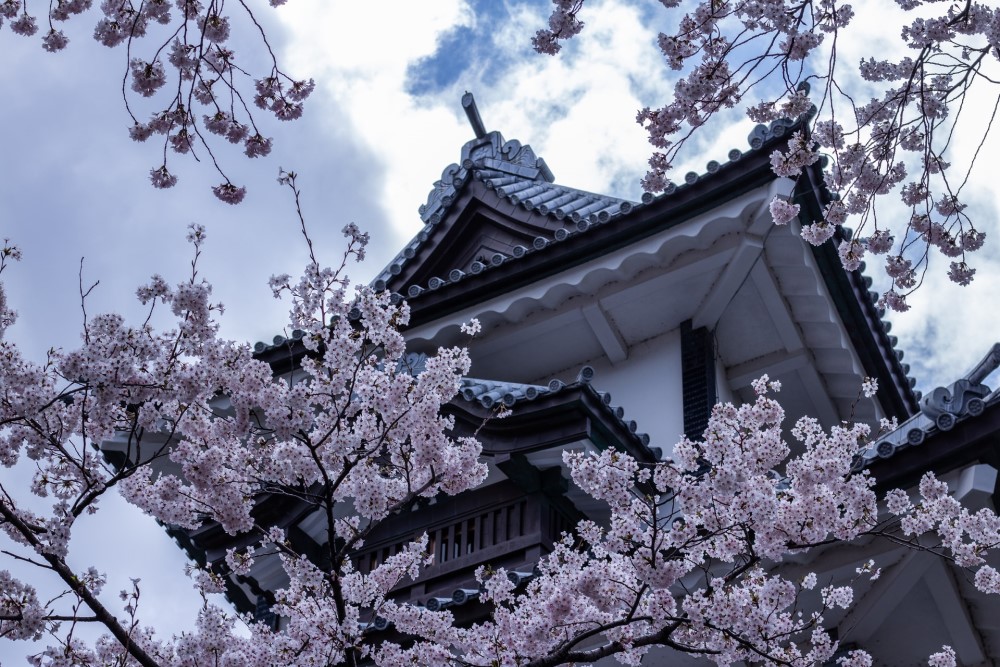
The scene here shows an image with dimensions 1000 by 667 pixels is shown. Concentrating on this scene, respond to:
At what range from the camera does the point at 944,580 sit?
6.86 meters

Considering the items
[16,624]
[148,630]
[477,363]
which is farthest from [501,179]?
[16,624]

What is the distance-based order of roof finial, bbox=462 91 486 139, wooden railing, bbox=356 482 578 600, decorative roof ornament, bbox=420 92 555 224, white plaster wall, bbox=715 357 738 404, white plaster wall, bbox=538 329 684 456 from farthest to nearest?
roof finial, bbox=462 91 486 139 < decorative roof ornament, bbox=420 92 555 224 < white plaster wall, bbox=715 357 738 404 < white plaster wall, bbox=538 329 684 456 < wooden railing, bbox=356 482 578 600

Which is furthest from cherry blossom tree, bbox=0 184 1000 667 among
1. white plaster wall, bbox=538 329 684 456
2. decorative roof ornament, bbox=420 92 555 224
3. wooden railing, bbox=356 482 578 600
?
decorative roof ornament, bbox=420 92 555 224

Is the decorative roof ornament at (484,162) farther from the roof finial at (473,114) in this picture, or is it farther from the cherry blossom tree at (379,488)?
the cherry blossom tree at (379,488)

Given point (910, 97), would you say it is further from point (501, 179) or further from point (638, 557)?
point (501, 179)

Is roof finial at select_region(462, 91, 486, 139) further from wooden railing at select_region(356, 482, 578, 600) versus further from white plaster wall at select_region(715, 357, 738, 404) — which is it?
wooden railing at select_region(356, 482, 578, 600)

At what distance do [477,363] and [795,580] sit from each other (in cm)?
488

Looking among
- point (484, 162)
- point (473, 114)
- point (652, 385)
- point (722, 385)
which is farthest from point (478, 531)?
point (473, 114)

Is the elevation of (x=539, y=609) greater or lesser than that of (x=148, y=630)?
lesser

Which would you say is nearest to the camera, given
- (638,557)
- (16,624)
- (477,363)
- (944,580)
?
(16,624)

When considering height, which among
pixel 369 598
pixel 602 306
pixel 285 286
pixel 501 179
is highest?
pixel 501 179

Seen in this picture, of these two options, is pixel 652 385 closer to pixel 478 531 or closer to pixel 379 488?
pixel 478 531

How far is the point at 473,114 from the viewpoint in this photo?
1456 centimetres

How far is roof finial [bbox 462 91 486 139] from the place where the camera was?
14453mm
